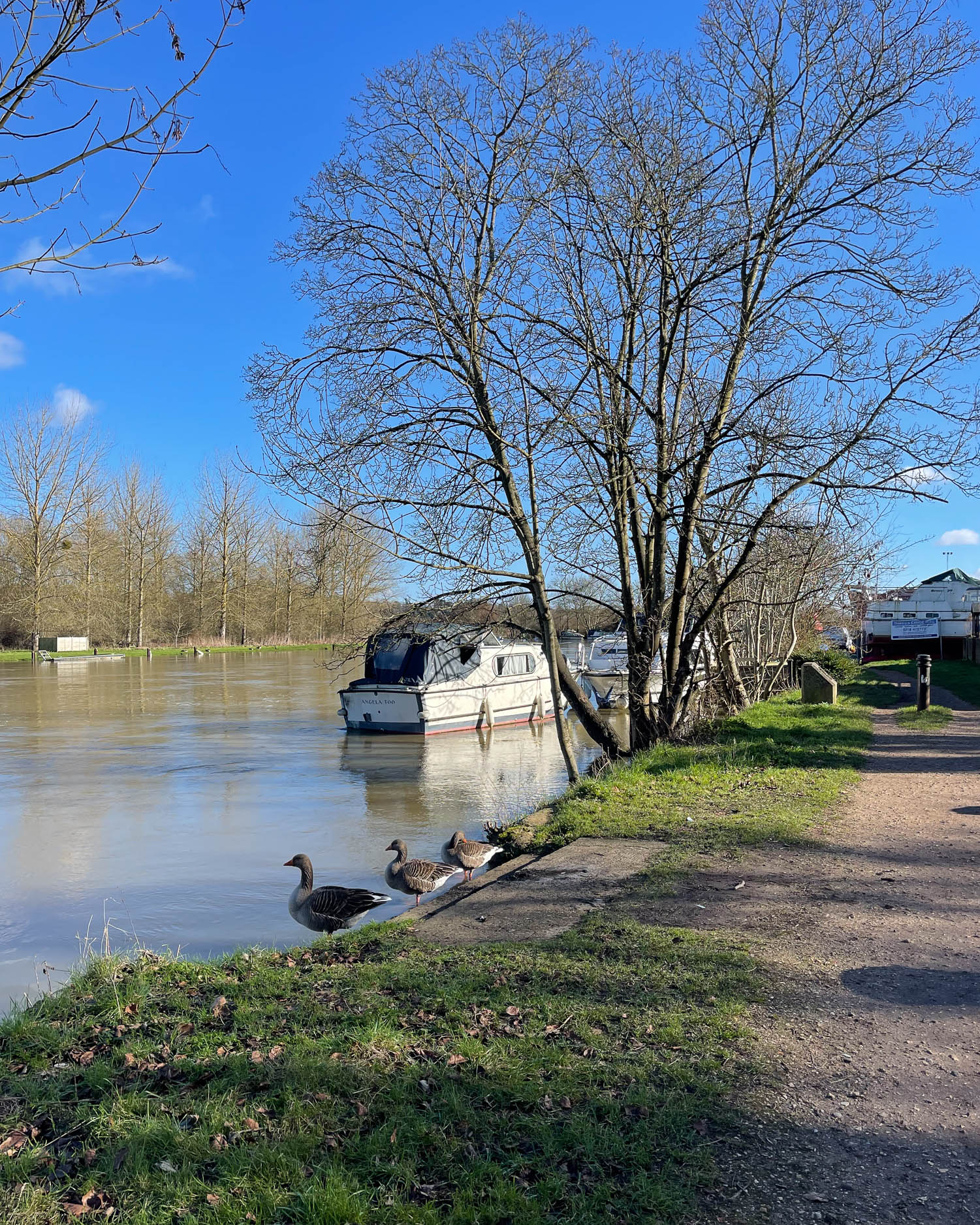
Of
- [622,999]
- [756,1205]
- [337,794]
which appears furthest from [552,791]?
[756,1205]

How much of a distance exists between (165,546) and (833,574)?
200 ft

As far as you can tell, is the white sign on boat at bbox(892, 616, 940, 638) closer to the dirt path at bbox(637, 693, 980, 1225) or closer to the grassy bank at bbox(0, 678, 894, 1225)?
the dirt path at bbox(637, 693, 980, 1225)

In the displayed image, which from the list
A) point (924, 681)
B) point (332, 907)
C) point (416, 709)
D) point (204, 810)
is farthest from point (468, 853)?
point (416, 709)

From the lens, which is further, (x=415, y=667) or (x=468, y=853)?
(x=415, y=667)

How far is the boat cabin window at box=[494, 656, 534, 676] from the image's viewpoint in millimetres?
26344

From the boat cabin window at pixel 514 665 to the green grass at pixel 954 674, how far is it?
37.2 feet

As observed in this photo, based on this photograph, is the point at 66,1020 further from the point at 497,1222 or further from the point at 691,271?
the point at 691,271

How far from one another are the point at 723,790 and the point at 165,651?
6063cm

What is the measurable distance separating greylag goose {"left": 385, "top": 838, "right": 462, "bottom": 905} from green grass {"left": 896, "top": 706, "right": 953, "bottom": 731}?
11.0 metres

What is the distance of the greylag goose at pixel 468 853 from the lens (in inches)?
336

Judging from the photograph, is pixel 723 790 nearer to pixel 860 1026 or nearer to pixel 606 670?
pixel 860 1026

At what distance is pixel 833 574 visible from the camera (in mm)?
18250

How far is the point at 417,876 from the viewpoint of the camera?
8023 millimetres

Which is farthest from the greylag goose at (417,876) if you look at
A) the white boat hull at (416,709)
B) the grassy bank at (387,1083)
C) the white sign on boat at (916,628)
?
the white sign on boat at (916,628)
